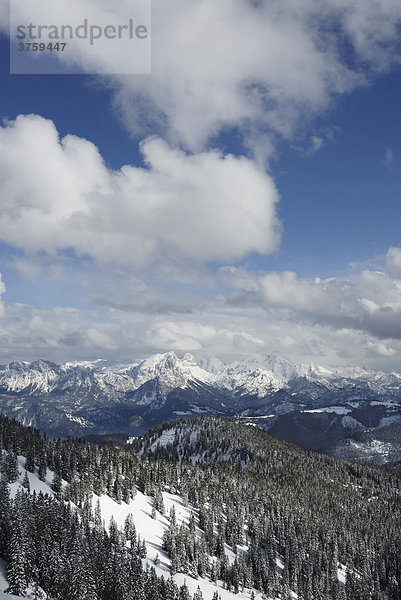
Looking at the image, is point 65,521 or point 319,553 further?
point 319,553

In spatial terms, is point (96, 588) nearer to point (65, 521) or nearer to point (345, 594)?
point (65, 521)

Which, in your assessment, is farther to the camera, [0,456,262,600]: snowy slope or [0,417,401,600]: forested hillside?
[0,456,262,600]: snowy slope

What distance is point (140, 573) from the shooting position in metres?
101

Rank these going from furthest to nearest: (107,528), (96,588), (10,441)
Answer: (10,441) < (107,528) < (96,588)

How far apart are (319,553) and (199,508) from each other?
62228 millimetres

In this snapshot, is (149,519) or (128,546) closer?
(128,546)

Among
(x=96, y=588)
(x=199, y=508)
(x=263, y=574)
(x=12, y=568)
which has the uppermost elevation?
(x=12, y=568)

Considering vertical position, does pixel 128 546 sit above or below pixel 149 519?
above

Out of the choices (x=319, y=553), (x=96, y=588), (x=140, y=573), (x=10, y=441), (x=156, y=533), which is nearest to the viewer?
(x=96, y=588)

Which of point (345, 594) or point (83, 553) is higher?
point (83, 553)

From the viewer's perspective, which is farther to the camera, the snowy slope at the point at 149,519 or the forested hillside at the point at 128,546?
the snowy slope at the point at 149,519

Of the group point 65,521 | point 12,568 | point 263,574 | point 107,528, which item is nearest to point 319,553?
point 263,574

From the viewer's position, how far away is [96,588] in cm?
8281

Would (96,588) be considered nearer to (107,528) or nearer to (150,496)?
(107,528)
